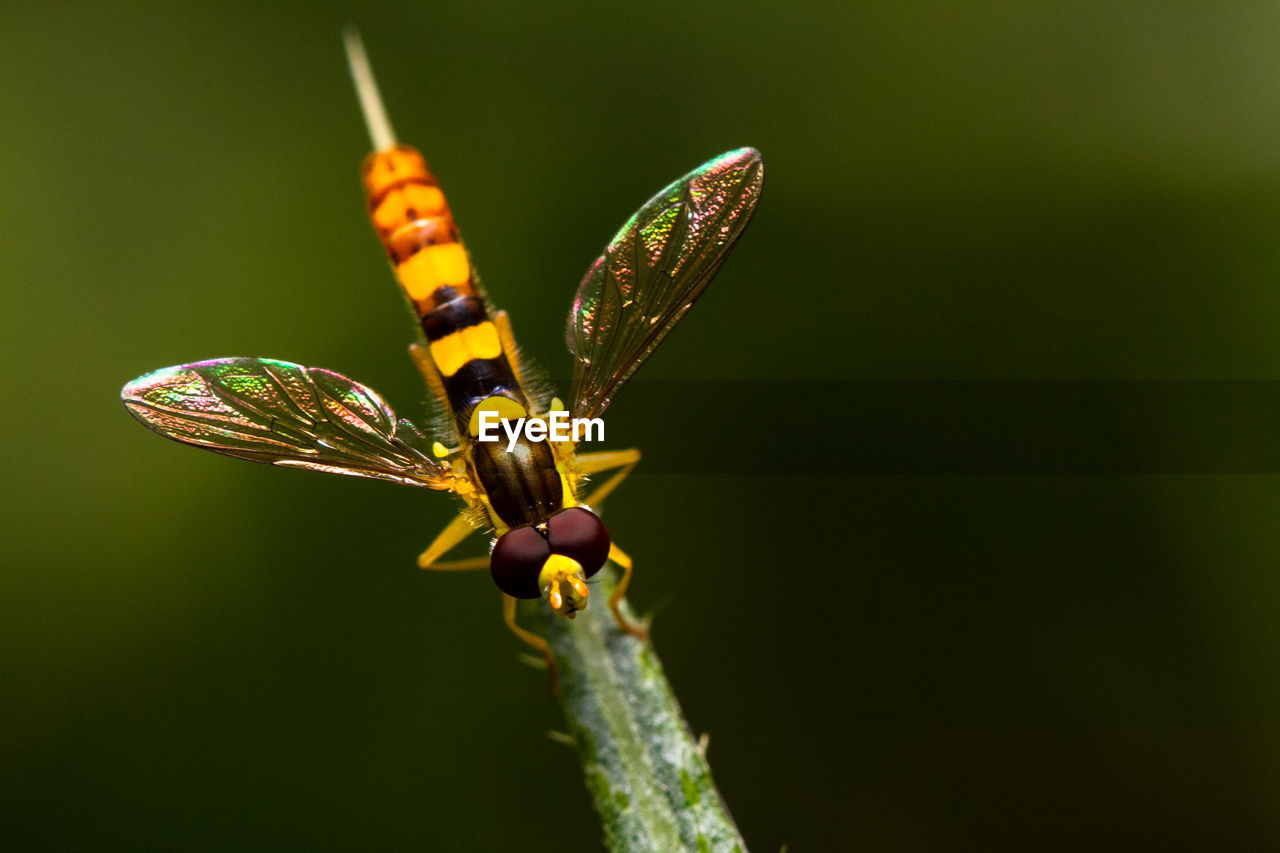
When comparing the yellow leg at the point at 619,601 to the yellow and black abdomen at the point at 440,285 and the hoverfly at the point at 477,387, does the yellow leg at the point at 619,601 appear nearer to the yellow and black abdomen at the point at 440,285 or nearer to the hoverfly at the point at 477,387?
the hoverfly at the point at 477,387

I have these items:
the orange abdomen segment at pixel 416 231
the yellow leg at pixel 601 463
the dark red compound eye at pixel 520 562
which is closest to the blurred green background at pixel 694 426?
the orange abdomen segment at pixel 416 231

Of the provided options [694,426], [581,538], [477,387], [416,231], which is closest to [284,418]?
[477,387]

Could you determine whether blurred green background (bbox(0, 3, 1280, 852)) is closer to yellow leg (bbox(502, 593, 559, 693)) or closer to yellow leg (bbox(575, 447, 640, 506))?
yellow leg (bbox(502, 593, 559, 693))

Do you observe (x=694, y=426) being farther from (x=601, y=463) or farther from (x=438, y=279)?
(x=438, y=279)

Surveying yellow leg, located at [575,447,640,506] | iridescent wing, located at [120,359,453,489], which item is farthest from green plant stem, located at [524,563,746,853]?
iridescent wing, located at [120,359,453,489]

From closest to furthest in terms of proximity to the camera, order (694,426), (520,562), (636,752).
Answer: (636,752) < (520,562) < (694,426)

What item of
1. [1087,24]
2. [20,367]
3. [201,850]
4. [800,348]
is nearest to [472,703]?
[201,850]
